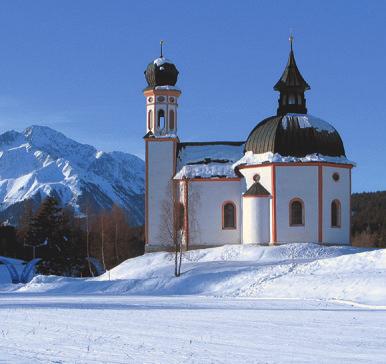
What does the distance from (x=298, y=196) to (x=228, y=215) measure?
485 cm

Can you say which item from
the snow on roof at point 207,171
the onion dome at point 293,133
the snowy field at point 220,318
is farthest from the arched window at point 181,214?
the snowy field at point 220,318

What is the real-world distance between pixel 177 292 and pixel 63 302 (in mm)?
9065

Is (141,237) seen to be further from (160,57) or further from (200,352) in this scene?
(200,352)

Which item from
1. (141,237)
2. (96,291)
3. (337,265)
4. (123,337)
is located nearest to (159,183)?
(96,291)

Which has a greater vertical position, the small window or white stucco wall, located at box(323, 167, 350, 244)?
the small window

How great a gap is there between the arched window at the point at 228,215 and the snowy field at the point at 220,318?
742 centimetres

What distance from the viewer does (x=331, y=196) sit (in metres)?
50.2

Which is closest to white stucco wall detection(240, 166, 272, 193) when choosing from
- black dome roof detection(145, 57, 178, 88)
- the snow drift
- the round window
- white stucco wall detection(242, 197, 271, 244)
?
the round window

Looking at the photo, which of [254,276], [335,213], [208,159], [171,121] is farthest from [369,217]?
[254,276]

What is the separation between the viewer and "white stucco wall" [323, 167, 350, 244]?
4972cm

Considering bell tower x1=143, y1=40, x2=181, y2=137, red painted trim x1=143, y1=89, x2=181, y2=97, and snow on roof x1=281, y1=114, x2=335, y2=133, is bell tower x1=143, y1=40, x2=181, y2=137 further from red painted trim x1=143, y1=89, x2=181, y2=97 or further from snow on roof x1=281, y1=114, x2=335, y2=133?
snow on roof x1=281, y1=114, x2=335, y2=133

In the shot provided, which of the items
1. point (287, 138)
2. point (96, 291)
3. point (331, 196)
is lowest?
point (96, 291)

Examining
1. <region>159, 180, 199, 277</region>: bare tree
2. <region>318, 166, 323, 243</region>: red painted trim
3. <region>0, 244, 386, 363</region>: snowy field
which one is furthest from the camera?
<region>159, 180, 199, 277</region>: bare tree

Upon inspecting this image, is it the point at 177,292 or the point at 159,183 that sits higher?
the point at 159,183
